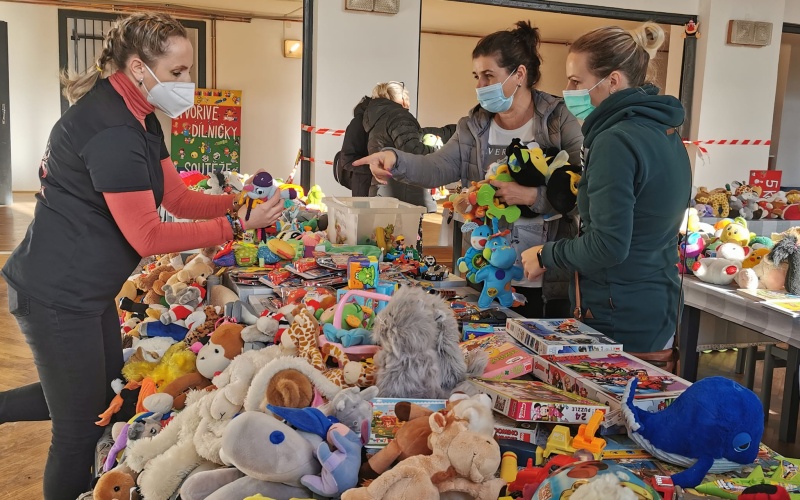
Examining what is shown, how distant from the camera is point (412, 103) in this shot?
653cm

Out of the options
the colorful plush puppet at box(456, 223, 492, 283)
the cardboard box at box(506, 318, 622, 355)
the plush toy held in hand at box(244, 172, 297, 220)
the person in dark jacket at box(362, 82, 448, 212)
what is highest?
the person in dark jacket at box(362, 82, 448, 212)

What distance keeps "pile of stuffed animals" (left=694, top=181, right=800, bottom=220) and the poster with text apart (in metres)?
7.65

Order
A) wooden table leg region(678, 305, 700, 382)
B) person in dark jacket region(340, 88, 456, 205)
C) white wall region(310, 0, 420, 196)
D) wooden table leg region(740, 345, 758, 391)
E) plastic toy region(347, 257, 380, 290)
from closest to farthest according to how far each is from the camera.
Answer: plastic toy region(347, 257, 380, 290), wooden table leg region(678, 305, 700, 382), wooden table leg region(740, 345, 758, 391), person in dark jacket region(340, 88, 456, 205), white wall region(310, 0, 420, 196)

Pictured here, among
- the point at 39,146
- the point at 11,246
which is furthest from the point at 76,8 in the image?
the point at 11,246

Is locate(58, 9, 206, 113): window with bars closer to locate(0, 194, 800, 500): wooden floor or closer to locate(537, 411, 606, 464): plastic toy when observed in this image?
locate(0, 194, 800, 500): wooden floor

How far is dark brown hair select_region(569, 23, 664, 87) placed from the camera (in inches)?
71.2

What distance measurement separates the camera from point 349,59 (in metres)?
6.36

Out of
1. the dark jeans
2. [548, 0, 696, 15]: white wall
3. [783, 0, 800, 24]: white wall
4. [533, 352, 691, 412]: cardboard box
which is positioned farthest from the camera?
Answer: [783, 0, 800, 24]: white wall

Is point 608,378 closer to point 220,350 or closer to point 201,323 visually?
point 220,350

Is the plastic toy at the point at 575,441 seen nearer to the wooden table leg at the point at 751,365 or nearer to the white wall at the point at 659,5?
the wooden table leg at the point at 751,365

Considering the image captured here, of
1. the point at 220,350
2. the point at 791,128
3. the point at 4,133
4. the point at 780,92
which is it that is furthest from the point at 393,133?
the point at 791,128

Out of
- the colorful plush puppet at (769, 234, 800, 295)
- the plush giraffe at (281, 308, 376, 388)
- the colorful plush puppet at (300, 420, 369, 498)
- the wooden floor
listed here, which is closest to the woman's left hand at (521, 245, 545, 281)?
the plush giraffe at (281, 308, 376, 388)

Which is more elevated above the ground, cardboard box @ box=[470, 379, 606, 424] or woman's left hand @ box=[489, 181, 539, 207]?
woman's left hand @ box=[489, 181, 539, 207]

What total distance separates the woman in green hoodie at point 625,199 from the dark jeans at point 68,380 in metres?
1.16
